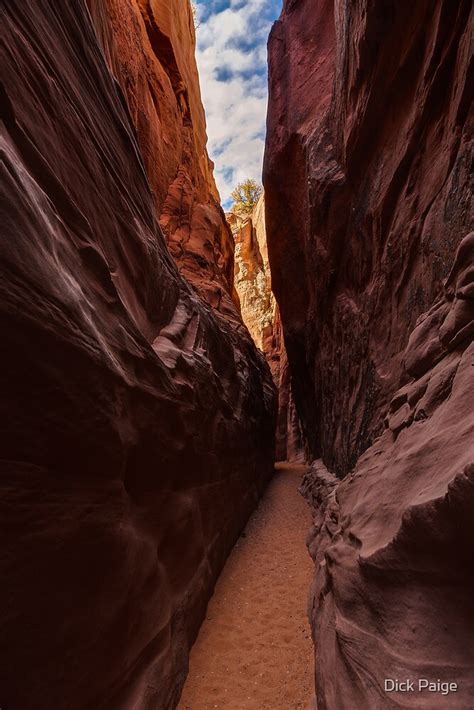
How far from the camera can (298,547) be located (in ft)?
23.4

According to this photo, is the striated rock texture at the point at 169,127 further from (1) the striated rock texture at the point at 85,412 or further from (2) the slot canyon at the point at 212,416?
(1) the striated rock texture at the point at 85,412

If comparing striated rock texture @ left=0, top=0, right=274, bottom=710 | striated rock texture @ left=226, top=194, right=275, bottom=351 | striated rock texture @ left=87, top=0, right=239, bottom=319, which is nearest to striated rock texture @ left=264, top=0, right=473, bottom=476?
striated rock texture @ left=87, top=0, right=239, bottom=319

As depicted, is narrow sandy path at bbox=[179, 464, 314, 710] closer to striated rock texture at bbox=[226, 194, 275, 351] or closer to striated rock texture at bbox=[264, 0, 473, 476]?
striated rock texture at bbox=[264, 0, 473, 476]

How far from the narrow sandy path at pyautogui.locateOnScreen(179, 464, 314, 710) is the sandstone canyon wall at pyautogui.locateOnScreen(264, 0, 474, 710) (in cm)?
45

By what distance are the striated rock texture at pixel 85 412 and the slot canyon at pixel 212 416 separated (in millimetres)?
22

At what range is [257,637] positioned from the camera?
4.50 meters

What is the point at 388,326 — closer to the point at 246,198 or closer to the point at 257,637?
the point at 257,637

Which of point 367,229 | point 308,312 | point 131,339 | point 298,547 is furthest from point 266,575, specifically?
point 308,312

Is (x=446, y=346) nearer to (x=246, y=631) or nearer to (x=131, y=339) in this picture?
(x=131, y=339)

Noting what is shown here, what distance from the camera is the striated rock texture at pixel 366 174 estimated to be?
4.16 meters

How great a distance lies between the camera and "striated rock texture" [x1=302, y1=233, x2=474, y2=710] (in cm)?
187

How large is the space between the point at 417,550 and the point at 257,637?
3657 millimetres

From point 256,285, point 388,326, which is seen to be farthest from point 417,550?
point 256,285

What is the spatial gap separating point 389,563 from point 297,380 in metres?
14.8
